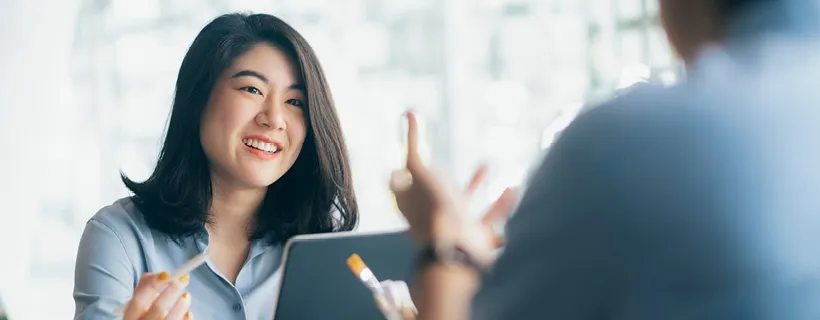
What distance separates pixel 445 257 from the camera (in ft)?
2.41

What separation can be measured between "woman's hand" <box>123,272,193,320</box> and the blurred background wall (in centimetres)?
246

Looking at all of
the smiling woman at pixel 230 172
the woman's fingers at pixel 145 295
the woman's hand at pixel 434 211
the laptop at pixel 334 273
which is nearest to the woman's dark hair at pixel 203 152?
the smiling woman at pixel 230 172

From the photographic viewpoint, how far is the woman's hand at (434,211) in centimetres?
75

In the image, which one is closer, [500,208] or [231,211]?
[500,208]

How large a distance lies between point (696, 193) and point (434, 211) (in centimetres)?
30

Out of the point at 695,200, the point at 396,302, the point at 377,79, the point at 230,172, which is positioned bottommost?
the point at 377,79

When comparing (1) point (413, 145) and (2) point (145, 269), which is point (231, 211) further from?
(1) point (413, 145)

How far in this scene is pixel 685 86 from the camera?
1.71 feet

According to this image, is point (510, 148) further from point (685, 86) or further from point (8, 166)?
point (685, 86)

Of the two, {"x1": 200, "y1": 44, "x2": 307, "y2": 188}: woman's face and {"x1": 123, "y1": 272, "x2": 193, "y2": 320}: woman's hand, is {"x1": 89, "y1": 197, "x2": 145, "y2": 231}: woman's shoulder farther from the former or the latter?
{"x1": 123, "y1": 272, "x2": 193, "y2": 320}: woman's hand

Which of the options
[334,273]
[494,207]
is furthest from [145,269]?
[494,207]

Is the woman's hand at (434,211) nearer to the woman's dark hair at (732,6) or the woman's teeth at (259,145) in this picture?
the woman's dark hair at (732,6)

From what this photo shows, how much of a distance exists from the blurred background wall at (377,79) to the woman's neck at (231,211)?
6.54ft

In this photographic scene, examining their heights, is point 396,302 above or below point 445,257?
below
